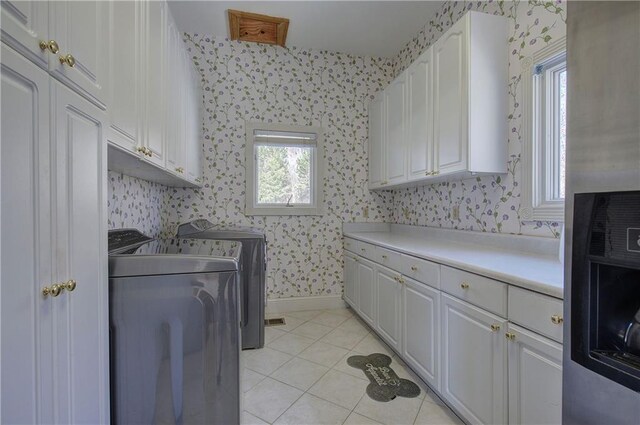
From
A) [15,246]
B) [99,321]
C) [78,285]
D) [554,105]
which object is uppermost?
[554,105]

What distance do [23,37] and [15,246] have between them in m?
0.44

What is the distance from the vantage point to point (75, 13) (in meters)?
0.80

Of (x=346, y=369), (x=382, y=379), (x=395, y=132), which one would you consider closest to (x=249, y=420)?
(x=346, y=369)

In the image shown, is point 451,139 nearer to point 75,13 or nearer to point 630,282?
point 630,282

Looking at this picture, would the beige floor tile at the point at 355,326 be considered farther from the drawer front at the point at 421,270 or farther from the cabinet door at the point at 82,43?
the cabinet door at the point at 82,43

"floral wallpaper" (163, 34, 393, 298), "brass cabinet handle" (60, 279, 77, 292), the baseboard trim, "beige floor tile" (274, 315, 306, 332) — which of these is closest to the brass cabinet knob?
"brass cabinet handle" (60, 279, 77, 292)

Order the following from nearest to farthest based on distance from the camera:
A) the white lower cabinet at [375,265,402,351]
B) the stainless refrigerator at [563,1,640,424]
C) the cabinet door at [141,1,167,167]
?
the stainless refrigerator at [563,1,640,424] → the cabinet door at [141,1,167,167] → the white lower cabinet at [375,265,402,351]

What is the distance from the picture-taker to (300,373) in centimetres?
204

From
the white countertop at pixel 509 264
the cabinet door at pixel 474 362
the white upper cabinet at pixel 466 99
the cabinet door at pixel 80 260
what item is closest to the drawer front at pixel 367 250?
the white countertop at pixel 509 264

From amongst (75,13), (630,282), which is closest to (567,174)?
(630,282)

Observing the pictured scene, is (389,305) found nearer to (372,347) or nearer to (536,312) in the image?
(372,347)

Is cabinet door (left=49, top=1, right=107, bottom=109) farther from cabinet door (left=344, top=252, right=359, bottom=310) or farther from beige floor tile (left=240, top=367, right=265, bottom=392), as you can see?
cabinet door (left=344, top=252, right=359, bottom=310)

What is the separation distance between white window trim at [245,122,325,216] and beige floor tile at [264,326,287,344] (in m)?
1.18

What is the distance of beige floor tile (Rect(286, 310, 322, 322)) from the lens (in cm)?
310
